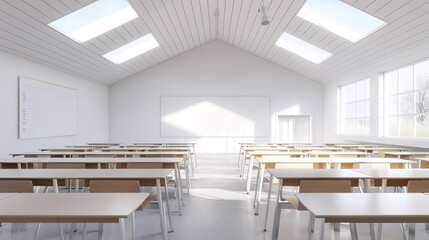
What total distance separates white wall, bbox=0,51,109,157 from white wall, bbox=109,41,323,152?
3.44 feet

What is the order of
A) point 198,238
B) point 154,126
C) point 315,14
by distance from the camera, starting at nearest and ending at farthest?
point 198,238 < point 315,14 < point 154,126

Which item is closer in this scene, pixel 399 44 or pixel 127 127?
pixel 399 44

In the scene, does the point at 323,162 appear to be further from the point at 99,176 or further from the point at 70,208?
the point at 70,208

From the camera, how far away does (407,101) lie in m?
8.00

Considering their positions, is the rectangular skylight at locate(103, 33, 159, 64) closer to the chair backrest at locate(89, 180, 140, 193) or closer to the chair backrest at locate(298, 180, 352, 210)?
the chair backrest at locate(89, 180, 140, 193)

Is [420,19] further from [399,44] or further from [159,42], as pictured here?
[159,42]

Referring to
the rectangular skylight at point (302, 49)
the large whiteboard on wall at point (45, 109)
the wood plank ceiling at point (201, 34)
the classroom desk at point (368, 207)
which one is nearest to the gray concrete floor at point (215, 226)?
the classroom desk at point (368, 207)

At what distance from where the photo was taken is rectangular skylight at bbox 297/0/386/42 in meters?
7.18

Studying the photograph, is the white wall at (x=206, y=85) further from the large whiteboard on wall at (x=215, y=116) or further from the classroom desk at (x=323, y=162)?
the classroom desk at (x=323, y=162)

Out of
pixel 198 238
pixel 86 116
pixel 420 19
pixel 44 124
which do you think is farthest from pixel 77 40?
pixel 420 19

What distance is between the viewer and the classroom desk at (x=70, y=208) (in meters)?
1.68

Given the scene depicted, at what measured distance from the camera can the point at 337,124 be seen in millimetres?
12070

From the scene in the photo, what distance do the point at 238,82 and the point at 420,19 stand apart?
7726 mm

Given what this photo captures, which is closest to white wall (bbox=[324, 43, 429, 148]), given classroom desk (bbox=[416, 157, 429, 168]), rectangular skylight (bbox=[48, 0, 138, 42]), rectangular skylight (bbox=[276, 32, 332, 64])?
rectangular skylight (bbox=[276, 32, 332, 64])
